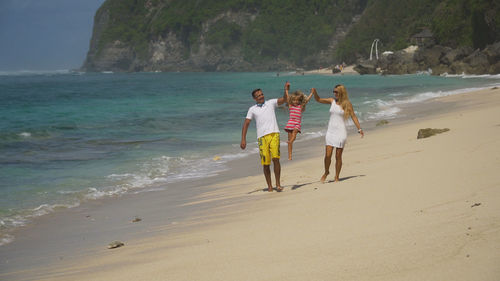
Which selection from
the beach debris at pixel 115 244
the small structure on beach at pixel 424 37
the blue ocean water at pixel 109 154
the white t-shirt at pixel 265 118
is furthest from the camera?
the small structure on beach at pixel 424 37

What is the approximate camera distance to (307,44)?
604 ft

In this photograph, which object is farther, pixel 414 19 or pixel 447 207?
pixel 414 19

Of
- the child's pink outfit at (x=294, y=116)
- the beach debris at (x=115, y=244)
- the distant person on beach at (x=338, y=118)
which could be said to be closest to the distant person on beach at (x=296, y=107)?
the child's pink outfit at (x=294, y=116)

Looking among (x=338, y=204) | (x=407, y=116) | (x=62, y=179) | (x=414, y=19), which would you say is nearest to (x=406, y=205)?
(x=338, y=204)

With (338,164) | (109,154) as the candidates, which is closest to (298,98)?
(338,164)

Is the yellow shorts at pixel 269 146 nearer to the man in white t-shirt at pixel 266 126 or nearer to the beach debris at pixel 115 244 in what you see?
the man in white t-shirt at pixel 266 126

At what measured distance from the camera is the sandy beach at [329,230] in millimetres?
4109

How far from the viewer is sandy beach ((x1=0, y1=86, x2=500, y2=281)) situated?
4109mm

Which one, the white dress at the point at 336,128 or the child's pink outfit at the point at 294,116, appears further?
the child's pink outfit at the point at 294,116

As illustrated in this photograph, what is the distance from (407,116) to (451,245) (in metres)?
16.3

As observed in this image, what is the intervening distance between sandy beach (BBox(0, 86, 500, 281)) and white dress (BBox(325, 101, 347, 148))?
60 cm

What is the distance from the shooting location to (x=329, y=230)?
205 inches

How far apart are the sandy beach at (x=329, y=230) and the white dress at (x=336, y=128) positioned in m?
0.60

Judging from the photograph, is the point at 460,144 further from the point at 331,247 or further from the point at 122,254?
the point at 122,254
